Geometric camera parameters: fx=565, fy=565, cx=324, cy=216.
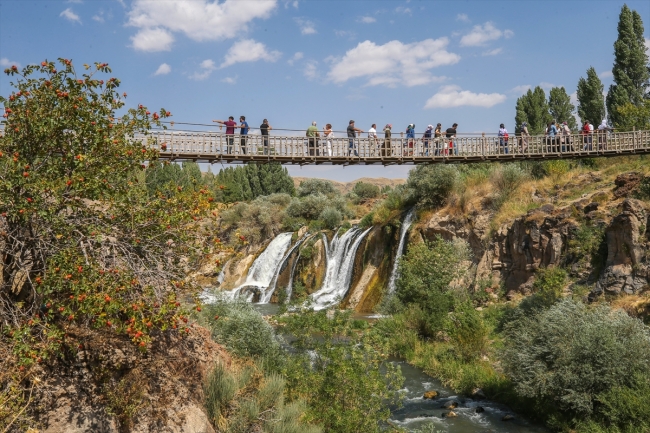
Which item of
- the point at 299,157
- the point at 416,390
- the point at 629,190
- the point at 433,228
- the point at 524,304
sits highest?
the point at 299,157

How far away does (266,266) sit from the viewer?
3912cm

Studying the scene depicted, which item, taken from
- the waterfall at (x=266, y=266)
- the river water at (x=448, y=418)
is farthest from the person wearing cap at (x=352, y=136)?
the waterfall at (x=266, y=266)

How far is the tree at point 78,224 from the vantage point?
27.0 ft

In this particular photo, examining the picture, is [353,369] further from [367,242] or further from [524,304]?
[367,242]

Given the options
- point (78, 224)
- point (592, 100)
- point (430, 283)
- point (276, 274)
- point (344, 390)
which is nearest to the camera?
point (78, 224)

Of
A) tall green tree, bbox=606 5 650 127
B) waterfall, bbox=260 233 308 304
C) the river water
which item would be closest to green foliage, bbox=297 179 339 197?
waterfall, bbox=260 233 308 304

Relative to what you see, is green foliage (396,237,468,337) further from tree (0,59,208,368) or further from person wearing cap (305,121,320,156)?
tree (0,59,208,368)

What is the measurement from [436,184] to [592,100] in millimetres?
23181

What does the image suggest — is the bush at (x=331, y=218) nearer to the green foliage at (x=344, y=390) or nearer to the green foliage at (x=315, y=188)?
the green foliage at (x=315, y=188)

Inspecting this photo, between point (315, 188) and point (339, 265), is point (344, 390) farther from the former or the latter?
point (315, 188)

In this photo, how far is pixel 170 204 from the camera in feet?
32.2

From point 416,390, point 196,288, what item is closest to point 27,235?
point 196,288

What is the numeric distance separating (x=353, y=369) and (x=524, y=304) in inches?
437

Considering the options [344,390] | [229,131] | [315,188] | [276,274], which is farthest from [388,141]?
[315,188]
